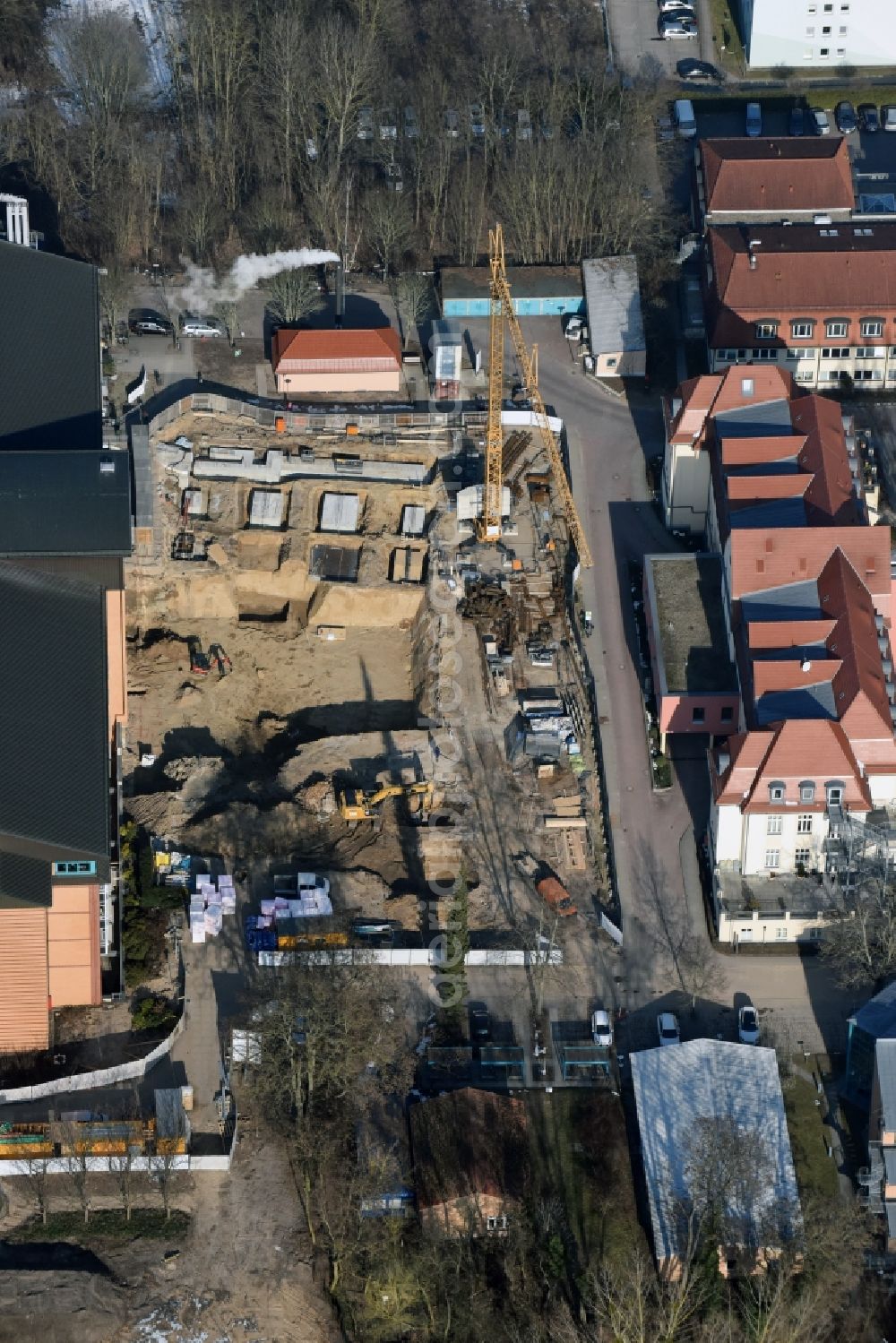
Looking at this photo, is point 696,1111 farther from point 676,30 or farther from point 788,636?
point 676,30

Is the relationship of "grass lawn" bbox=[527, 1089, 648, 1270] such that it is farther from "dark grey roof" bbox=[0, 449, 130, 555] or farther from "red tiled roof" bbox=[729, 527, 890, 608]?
"dark grey roof" bbox=[0, 449, 130, 555]

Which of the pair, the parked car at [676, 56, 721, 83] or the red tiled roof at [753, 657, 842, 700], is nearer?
the red tiled roof at [753, 657, 842, 700]

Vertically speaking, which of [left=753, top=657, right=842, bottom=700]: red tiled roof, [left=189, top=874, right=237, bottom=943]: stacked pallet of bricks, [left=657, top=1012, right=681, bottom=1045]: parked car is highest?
[left=753, top=657, right=842, bottom=700]: red tiled roof

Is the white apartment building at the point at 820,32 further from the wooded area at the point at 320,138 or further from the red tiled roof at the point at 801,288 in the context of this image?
the red tiled roof at the point at 801,288

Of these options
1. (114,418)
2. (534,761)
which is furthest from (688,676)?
(114,418)

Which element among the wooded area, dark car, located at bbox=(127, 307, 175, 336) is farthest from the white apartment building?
dark car, located at bbox=(127, 307, 175, 336)

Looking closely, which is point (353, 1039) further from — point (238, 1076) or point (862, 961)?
point (862, 961)

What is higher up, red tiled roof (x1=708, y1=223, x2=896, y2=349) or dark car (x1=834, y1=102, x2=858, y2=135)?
dark car (x1=834, y1=102, x2=858, y2=135)
